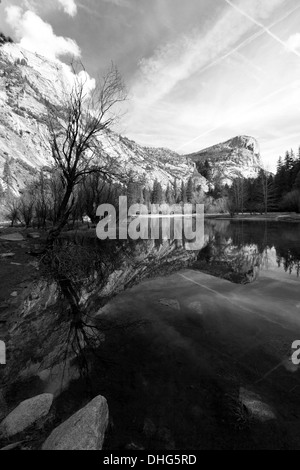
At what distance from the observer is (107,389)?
→ 4.02 meters

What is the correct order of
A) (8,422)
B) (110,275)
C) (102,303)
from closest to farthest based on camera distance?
(8,422) → (102,303) → (110,275)

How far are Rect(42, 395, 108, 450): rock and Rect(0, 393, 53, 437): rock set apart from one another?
517mm

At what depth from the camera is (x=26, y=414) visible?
337cm

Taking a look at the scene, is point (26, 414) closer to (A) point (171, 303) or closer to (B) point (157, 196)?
(A) point (171, 303)

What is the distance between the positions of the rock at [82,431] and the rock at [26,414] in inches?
20.3

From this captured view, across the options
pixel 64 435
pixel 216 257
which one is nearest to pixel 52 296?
pixel 64 435

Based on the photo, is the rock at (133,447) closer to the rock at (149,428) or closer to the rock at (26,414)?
the rock at (149,428)

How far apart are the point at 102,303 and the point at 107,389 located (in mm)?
4088

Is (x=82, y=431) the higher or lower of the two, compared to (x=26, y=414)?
higher

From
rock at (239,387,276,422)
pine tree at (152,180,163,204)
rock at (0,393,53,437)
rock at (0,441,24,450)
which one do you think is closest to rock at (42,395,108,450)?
rock at (0,441,24,450)

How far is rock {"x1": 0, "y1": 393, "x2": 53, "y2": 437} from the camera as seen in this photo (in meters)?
3.16

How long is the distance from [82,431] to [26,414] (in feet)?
3.43

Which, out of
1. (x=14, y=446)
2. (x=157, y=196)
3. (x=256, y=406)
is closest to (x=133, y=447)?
(x=14, y=446)
